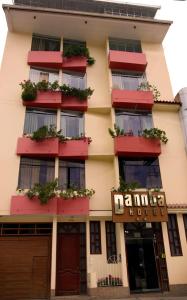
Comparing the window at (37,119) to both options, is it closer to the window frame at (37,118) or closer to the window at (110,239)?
the window frame at (37,118)

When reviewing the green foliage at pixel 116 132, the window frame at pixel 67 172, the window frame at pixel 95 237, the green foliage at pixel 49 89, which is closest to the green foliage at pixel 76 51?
the green foliage at pixel 49 89

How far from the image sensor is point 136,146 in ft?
54.9

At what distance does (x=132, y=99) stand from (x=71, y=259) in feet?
33.0

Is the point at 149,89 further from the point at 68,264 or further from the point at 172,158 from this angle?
the point at 68,264

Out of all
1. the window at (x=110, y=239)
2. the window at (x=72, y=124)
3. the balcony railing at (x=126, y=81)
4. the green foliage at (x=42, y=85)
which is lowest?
the window at (x=110, y=239)

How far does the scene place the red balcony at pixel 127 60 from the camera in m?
19.5

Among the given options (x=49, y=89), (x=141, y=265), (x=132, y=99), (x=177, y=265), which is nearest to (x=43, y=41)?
(x=49, y=89)

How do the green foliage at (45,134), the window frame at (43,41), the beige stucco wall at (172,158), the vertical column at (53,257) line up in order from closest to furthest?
the vertical column at (53,257)
the green foliage at (45,134)
the beige stucco wall at (172,158)
the window frame at (43,41)

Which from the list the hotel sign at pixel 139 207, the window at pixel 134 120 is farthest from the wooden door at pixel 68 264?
the window at pixel 134 120

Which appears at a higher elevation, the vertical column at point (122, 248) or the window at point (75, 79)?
the window at point (75, 79)

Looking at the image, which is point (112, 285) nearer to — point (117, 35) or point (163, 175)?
point (163, 175)

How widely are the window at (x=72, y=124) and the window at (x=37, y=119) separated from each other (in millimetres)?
623

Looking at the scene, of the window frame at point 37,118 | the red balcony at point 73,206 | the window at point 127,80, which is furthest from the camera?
the window at point 127,80

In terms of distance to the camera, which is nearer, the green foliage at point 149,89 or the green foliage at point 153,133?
the green foliage at point 153,133
